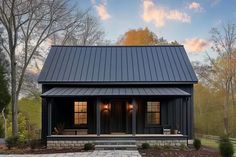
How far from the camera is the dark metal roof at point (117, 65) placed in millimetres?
19875

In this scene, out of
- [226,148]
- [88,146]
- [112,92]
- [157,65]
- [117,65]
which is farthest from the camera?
[117,65]

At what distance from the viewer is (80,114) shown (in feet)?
65.9

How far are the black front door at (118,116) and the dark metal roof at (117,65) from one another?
4.72 ft

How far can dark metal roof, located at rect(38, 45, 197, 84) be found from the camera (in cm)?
1988

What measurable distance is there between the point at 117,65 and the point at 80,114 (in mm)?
3661

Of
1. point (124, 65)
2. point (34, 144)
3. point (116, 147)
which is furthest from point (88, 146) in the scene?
point (124, 65)

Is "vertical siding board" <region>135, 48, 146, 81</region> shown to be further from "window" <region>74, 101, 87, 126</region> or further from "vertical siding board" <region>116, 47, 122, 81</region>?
"window" <region>74, 101, 87, 126</region>

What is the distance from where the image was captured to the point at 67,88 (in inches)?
773

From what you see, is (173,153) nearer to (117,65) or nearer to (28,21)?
(117,65)

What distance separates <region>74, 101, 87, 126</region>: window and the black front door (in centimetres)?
158

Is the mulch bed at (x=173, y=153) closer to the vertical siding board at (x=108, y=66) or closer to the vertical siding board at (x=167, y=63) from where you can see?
the vertical siding board at (x=167, y=63)

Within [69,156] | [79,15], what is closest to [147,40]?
[79,15]

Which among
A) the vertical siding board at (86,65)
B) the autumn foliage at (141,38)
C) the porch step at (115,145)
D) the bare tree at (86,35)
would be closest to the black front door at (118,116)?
the vertical siding board at (86,65)

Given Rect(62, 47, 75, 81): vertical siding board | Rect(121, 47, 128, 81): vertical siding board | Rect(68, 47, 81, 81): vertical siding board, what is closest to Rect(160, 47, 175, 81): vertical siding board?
Rect(121, 47, 128, 81): vertical siding board
